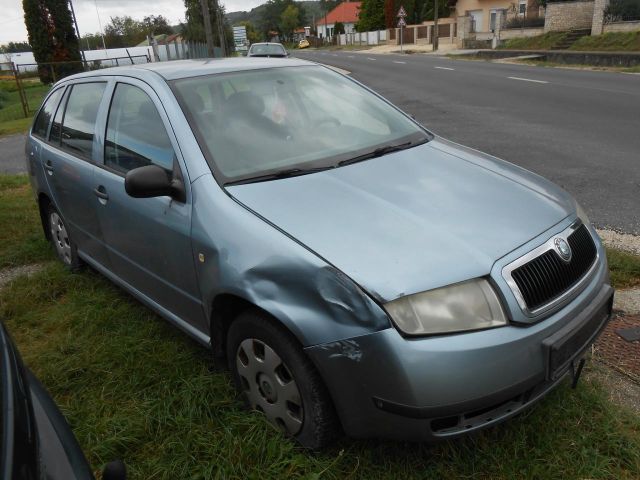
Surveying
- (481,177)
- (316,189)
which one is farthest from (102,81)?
(481,177)

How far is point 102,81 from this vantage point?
359 cm

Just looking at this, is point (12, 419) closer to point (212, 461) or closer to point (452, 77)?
point (212, 461)

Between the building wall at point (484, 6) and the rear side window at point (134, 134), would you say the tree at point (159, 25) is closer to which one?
the building wall at point (484, 6)

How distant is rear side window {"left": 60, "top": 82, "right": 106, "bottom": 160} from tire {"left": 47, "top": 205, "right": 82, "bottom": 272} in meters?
0.69

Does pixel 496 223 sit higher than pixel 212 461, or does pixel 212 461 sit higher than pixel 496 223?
pixel 496 223

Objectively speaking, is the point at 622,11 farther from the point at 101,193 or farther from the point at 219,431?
the point at 219,431

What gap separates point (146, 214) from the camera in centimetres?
289

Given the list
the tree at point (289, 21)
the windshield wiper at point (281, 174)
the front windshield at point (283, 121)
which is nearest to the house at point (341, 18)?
the tree at point (289, 21)

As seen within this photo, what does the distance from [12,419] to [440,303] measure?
1.34 metres

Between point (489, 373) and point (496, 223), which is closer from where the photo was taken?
point (489, 373)

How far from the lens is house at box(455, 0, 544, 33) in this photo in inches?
1390

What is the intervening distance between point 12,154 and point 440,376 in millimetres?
11585

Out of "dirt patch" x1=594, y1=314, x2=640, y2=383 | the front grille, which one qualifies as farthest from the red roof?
the front grille

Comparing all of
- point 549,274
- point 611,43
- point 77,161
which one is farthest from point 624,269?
point 611,43
